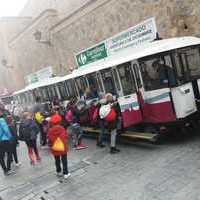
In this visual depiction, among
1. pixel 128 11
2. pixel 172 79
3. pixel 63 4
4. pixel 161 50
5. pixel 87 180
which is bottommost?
pixel 87 180

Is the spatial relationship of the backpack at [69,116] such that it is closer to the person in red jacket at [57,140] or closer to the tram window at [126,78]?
the tram window at [126,78]

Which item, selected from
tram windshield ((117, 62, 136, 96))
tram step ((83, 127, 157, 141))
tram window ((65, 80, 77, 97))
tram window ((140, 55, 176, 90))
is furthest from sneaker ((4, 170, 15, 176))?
tram window ((65, 80, 77, 97))

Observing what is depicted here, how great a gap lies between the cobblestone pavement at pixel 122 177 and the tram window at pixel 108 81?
2068 mm

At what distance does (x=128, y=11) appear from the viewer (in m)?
15.0

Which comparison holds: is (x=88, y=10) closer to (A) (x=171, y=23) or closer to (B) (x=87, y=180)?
(A) (x=171, y=23)

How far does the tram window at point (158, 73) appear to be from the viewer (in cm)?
891

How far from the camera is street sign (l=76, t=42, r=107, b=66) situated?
16.3 meters

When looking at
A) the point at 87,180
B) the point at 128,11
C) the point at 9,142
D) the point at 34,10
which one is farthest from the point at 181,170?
the point at 34,10

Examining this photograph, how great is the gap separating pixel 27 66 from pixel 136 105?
2016 cm

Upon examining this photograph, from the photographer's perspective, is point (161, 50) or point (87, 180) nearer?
point (87, 180)

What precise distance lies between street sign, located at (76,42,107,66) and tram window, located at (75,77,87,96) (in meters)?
2.55

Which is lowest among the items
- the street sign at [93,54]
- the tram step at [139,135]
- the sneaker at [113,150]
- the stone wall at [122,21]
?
the sneaker at [113,150]

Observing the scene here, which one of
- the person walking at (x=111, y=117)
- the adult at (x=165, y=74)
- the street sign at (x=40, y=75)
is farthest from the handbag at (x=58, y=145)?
the street sign at (x=40, y=75)

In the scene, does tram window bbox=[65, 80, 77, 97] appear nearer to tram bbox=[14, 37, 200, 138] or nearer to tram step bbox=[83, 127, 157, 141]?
tram bbox=[14, 37, 200, 138]
